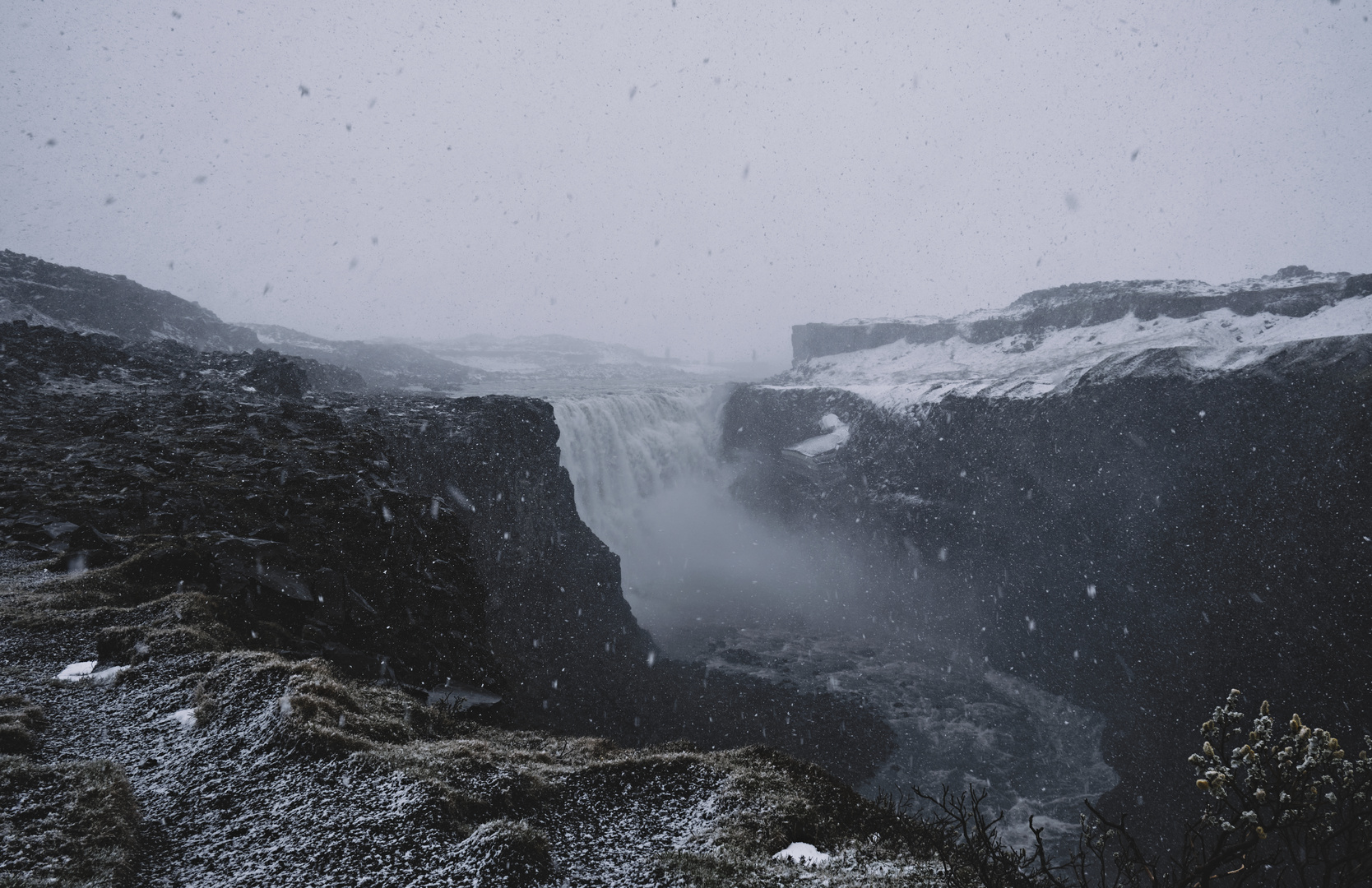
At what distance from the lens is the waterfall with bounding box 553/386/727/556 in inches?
1638

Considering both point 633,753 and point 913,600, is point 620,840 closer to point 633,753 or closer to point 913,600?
point 633,753

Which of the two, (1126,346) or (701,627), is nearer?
(701,627)

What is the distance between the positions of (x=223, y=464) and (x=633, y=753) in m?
15.4

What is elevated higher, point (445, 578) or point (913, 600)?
point (445, 578)

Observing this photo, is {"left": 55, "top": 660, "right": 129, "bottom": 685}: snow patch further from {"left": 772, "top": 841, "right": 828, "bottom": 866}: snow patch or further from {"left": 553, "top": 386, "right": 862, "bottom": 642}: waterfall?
{"left": 553, "top": 386, "right": 862, "bottom": 642}: waterfall

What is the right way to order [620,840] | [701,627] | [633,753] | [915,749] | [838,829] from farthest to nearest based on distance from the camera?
1. [701,627]
2. [915,749]
3. [633,753]
4. [838,829]
5. [620,840]

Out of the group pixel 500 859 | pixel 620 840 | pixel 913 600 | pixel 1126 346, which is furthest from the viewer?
pixel 1126 346

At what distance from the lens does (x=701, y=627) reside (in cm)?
3619

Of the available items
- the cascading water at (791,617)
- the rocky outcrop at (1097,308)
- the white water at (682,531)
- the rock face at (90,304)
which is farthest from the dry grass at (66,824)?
the rocky outcrop at (1097,308)

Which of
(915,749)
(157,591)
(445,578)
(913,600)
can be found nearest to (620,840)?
(157,591)

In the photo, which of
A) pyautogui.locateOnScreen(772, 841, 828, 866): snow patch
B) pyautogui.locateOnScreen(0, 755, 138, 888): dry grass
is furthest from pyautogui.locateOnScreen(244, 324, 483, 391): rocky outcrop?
pyautogui.locateOnScreen(772, 841, 828, 866): snow patch

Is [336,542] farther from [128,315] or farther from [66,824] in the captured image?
[128,315]

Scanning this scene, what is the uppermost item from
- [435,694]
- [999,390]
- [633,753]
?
[999,390]

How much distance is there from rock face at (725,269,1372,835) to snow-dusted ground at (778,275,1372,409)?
0.38 m
